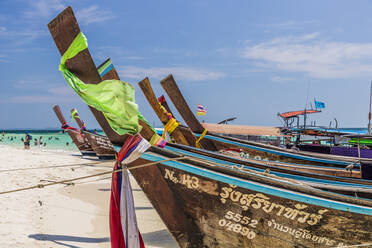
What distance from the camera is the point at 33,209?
7887mm

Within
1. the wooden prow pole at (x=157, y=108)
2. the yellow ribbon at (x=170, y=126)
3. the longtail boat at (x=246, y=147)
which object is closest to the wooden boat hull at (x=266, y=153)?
the longtail boat at (x=246, y=147)

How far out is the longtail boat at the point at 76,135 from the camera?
22150mm

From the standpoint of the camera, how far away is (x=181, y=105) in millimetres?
9102

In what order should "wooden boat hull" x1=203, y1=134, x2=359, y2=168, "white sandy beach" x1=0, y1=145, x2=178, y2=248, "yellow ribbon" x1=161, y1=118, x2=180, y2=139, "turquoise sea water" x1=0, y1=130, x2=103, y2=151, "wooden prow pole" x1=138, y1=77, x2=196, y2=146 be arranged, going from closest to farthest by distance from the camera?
"white sandy beach" x1=0, y1=145, x2=178, y2=248 < "wooden prow pole" x1=138, y1=77, x2=196, y2=146 < "yellow ribbon" x1=161, y1=118, x2=180, y2=139 < "wooden boat hull" x1=203, y1=134, x2=359, y2=168 < "turquoise sea water" x1=0, y1=130, x2=103, y2=151

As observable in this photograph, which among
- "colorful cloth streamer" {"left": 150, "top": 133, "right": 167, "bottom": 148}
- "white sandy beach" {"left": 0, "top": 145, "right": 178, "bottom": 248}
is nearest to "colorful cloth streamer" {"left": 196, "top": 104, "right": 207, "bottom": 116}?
"white sandy beach" {"left": 0, "top": 145, "right": 178, "bottom": 248}

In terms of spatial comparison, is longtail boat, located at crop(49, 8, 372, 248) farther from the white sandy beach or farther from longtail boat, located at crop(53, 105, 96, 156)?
longtail boat, located at crop(53, 105, 96, 156)

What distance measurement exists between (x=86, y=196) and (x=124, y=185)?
6642 millimetres

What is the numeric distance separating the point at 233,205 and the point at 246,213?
0.19 metres

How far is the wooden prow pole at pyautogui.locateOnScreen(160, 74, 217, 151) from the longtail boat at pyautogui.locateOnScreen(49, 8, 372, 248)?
4783 mm

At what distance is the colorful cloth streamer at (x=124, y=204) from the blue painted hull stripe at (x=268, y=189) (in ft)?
1.00

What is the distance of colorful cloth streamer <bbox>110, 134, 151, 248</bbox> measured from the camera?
3.92 m

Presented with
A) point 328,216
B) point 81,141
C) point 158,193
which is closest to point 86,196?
point 158,193

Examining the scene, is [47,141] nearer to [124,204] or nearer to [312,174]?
[312,174]

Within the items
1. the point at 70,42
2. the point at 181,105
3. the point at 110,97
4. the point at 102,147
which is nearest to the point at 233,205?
the point at 110,97
